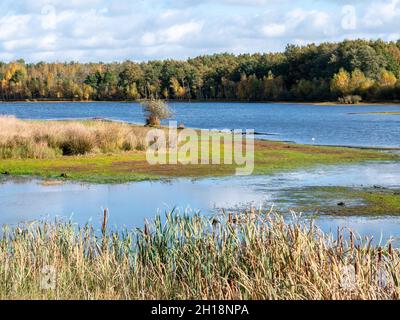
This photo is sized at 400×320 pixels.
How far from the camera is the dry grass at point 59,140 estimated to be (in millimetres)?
32344

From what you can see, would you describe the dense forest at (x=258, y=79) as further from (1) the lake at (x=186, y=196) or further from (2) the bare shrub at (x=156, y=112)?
(1) the lake at (x=186, y=196)

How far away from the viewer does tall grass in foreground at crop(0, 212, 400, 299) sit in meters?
9.91

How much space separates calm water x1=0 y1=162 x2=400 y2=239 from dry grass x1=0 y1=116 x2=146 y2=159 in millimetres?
6821

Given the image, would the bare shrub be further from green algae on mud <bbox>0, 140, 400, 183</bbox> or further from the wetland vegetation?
green algae on mud <bbox>0, 140, 400, 183</bbox>

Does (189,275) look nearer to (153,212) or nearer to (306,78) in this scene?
(153,212)

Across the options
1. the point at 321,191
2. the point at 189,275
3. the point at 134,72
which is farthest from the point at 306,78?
the point at 189,275

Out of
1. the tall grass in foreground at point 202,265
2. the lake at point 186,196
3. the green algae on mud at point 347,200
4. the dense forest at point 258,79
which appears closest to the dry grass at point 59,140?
the lake at point 186,196

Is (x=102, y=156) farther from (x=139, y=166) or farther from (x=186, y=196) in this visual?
(x=186, y=196)

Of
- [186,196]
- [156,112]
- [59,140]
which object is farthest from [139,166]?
[156,112]

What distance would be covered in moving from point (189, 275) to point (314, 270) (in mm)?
2013

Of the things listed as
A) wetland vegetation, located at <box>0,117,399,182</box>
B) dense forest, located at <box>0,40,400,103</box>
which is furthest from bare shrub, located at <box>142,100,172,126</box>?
dense forest, located at <box>0,40,400,103</box>

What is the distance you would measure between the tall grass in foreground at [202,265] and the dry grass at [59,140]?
20477 millimetres

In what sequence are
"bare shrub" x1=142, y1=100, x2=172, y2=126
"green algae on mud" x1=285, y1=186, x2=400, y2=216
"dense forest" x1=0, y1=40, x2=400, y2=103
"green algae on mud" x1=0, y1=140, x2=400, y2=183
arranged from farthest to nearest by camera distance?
"dense forest" x1=0, y1=40, x2=400, y2=103, "bare shrub" x1=142, y1=100, x2=172, y2=126, "green algae on mud" x1=0, y1=140, x2=400, y2=183, "green algae on mud" x1=285, y1=186, x2=400, y2=216
